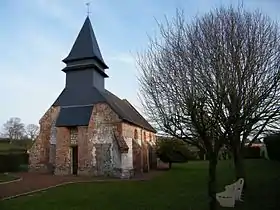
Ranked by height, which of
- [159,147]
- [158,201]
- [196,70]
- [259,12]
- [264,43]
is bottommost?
[158,201]

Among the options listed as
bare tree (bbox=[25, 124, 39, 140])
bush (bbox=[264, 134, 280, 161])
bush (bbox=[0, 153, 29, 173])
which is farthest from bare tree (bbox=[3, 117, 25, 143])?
bush (bbox=[264, 134, 280, 161])

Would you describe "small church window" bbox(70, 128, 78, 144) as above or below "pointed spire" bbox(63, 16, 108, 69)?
below

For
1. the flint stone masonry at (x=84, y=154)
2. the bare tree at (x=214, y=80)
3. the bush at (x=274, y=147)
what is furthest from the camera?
the bush at (x=274, y=147)

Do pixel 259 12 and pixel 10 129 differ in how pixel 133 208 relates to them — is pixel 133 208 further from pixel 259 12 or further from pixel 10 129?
pixel 10 129

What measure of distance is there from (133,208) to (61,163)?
15638 millimetres

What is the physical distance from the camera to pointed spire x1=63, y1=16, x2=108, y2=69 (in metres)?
25.7

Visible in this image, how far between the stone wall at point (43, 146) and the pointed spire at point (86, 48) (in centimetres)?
453

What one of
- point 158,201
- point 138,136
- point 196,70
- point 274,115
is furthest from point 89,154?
point 196,70

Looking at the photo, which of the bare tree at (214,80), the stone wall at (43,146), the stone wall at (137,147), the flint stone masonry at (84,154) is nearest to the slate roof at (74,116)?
the flint stone masonry at (84,154)

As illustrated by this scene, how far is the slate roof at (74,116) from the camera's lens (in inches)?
943

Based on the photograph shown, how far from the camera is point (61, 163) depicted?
23891mm

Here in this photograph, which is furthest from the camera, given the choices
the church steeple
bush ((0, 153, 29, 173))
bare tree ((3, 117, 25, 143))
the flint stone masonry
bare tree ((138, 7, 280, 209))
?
bare tree ((3, 117, 25, 143))

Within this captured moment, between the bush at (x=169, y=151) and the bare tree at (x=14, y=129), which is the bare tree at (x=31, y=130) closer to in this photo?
the bare tree at (x=14, y=129)

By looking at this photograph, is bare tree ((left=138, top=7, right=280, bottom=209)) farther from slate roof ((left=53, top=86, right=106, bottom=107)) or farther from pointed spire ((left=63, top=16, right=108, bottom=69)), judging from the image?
pointed spire ((left=63, top=16, right=108, bottom=69))
